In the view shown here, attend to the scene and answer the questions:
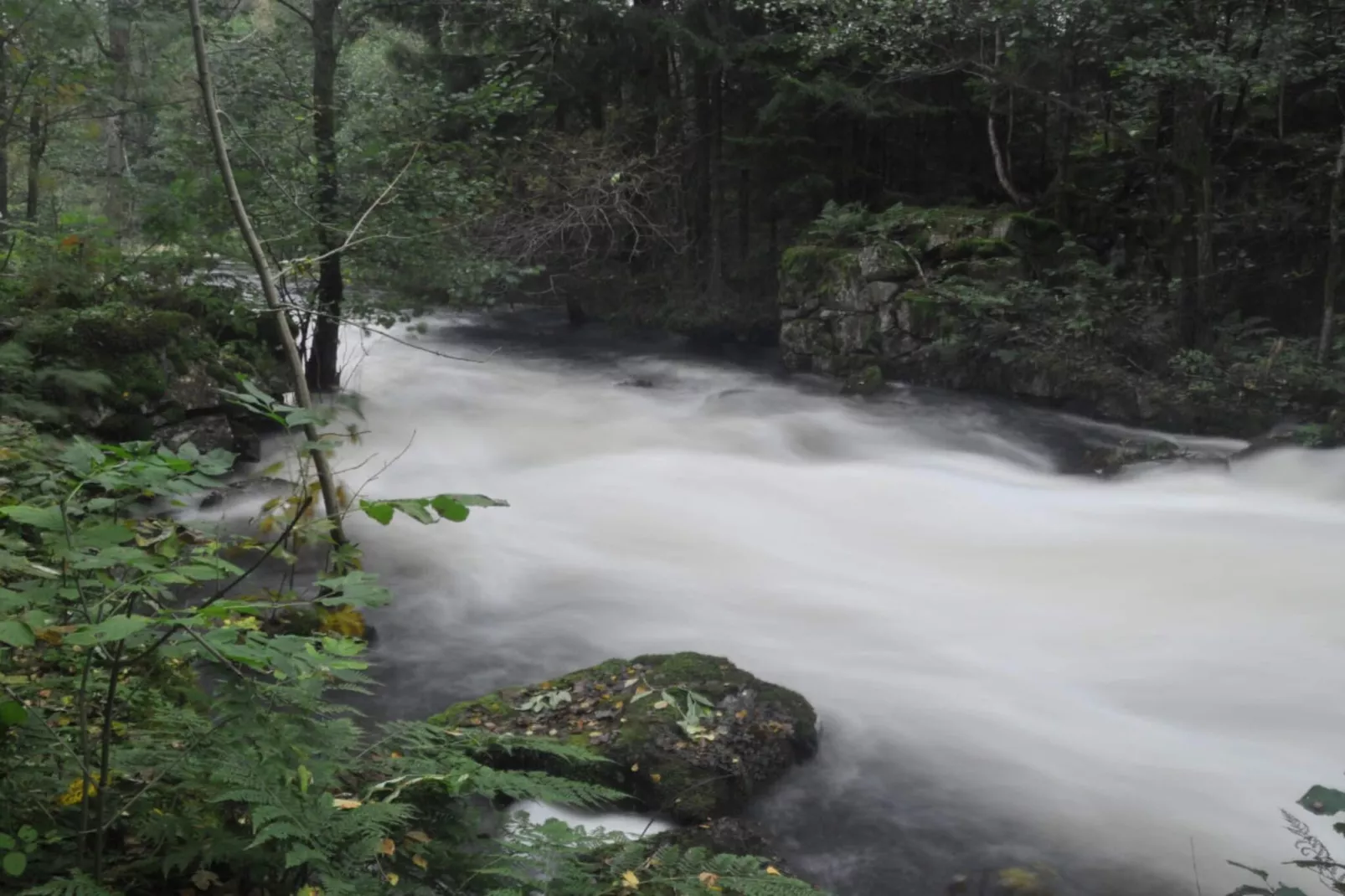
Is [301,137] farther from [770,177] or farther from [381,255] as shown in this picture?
[770,177]

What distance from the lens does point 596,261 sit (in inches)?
682

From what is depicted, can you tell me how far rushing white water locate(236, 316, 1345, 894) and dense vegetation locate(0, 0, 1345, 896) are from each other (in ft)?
3.44

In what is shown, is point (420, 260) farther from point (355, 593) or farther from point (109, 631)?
point (109, 631)

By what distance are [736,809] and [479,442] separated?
766 centimetres

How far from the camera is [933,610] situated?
6840 mm

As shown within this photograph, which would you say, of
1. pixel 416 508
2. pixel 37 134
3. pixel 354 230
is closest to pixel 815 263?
pixel 37 134

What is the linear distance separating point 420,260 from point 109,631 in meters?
8.52

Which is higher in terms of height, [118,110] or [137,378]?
[118,110]

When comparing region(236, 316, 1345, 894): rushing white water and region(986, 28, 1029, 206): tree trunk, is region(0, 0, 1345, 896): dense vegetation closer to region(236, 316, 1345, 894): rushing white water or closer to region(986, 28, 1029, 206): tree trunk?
region(986, 28, 1029, 206): tree trunk

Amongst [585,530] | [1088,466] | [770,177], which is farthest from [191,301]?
[770,177]

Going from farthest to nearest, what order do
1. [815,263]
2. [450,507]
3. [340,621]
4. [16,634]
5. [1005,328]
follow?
[815,263]
[1005,328]
[340,621]
[450,507]
[16,634]

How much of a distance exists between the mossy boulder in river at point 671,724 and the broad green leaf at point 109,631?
8.62ft

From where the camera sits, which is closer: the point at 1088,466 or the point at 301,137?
the point at 301,137

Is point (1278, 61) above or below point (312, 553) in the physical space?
above
